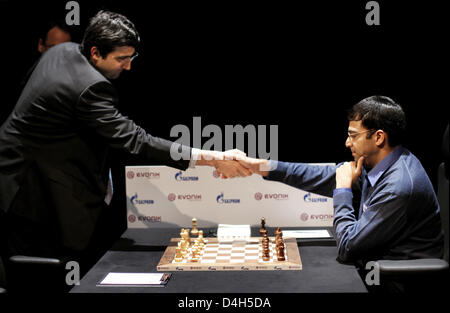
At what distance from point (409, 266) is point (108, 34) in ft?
6.80

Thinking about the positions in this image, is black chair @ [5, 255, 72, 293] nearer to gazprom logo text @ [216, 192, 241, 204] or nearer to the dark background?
gazprom logo text @ [216, 192, 241, 204]

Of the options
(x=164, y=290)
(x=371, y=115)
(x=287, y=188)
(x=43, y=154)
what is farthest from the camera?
(x=287, y=188)

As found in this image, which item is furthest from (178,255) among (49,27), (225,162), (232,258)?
(49,27)

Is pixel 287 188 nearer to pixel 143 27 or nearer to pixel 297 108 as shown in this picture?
pixel 297 108

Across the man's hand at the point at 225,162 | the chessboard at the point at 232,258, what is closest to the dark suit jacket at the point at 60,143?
the man's hand at the point at 225,162

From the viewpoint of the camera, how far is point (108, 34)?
3092 millimetres

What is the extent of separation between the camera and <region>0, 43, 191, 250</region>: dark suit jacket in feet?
10.0

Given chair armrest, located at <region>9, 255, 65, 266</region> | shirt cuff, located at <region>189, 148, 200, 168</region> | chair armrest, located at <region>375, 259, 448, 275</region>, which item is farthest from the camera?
shirt cuff, located at <region>189, 148, 200, 168</region>

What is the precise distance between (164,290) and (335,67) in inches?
96.2

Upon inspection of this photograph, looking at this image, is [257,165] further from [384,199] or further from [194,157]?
[384,199]

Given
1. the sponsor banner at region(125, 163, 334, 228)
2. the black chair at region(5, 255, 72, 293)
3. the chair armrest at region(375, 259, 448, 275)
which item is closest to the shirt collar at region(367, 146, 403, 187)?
the chair armrest at region(375, 259, 448, 275)

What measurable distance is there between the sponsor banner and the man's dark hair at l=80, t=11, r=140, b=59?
92 cm

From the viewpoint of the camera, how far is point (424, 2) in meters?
3.86
